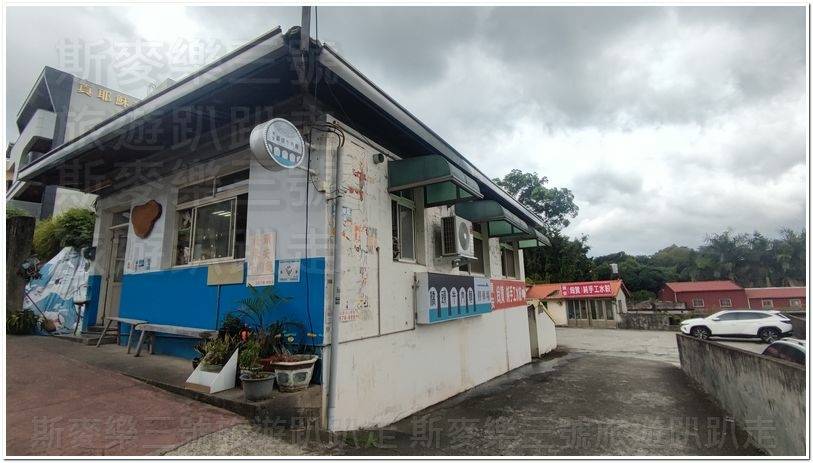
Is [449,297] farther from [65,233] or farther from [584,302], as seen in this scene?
[584,302]

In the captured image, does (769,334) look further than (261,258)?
Yes

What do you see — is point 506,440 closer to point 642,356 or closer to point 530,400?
point 530,400

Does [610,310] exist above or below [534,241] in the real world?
below

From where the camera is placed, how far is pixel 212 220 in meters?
5.60

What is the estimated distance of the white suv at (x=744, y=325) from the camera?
1541cm

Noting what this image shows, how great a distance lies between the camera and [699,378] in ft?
26.1

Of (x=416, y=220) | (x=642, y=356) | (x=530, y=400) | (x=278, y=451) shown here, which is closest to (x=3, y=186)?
(x=278, y=451)

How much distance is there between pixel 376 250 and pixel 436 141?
217 cm

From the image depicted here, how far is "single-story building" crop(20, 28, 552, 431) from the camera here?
4.17 meters

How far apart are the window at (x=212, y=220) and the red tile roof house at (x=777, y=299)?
4398cm

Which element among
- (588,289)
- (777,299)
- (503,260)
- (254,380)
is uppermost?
(503,260)

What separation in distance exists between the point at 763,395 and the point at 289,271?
5561 millimetres

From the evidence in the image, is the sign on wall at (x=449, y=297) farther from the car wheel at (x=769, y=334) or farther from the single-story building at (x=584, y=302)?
the single-story building at (x=584, y=302)

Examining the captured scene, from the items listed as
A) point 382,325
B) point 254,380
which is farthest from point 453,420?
point 254,380
